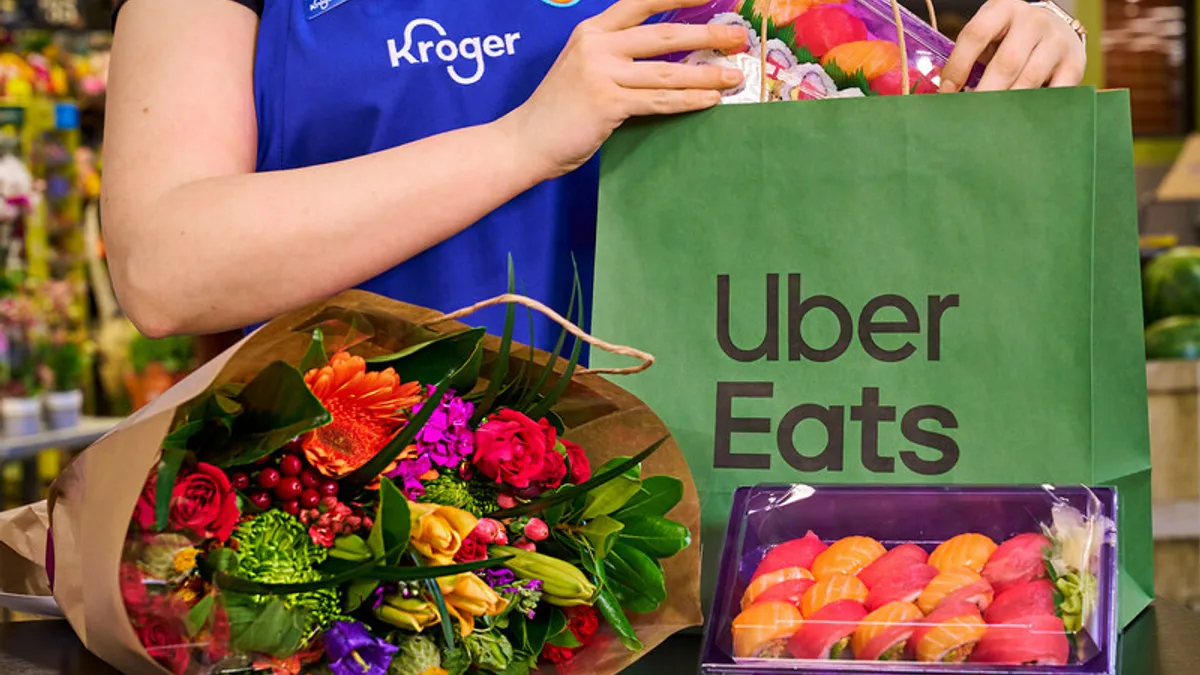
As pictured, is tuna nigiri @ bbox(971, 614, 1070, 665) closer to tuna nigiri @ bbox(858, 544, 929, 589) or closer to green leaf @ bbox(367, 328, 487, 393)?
tuna nigiri @ bbox(858, 544, 929, 589)

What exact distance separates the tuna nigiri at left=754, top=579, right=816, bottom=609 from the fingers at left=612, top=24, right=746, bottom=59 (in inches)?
14.2

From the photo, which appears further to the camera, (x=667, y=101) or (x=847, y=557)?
(x=667, y=101)

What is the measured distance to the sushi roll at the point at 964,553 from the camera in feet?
2.52

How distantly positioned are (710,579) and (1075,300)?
31cm

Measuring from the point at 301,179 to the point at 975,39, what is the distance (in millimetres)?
480

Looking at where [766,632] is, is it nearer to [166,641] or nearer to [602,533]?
[602,533]

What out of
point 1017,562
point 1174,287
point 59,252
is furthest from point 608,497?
point 59,252

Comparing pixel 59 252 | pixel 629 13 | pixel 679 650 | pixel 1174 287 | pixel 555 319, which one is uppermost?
pixel 59 252

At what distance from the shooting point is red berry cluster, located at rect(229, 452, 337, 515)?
70 centimetres

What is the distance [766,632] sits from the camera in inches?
28.5

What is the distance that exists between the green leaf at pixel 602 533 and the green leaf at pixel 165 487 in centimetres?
24

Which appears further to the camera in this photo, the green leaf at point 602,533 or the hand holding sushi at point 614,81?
the hand holding sushi at point 614,81

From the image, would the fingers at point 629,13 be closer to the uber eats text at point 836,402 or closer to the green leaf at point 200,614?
the uber eats text at point 836,402

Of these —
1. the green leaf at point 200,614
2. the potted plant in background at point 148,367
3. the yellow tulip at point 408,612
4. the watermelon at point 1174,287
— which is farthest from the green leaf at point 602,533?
the potted plant in background at point 148,367
